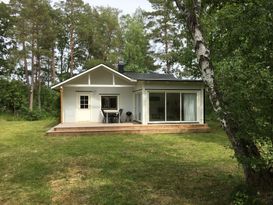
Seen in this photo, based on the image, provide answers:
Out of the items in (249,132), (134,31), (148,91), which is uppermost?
(134,31)

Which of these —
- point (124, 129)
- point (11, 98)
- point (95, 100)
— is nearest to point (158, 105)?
point (124, 129)

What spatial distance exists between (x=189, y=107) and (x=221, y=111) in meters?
11.6

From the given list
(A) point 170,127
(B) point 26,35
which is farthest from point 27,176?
(B) point 26,35

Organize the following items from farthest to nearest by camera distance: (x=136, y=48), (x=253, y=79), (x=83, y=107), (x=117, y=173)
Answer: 1. (x=136, y=48)
2. (x=83, y=107)
3. (x=117, y=173)
4. (x=253, y=79)

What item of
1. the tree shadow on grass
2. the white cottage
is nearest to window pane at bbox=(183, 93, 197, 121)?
the white cottage

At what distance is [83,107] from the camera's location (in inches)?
730

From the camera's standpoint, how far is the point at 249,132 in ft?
13.0

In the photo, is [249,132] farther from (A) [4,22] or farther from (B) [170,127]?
(A) [4,22]

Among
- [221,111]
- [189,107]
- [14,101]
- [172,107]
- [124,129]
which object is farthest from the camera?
[14,101]

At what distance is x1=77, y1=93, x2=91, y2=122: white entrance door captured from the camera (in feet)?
60.7

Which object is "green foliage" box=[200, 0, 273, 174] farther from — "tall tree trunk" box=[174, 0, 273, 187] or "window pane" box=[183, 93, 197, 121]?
"window pane" box=[183, 93, 197, 121]

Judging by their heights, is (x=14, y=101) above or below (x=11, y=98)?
below

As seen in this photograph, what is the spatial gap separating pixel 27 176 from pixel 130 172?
213 centimetres

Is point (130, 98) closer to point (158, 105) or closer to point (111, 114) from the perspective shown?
point (111, 114)
